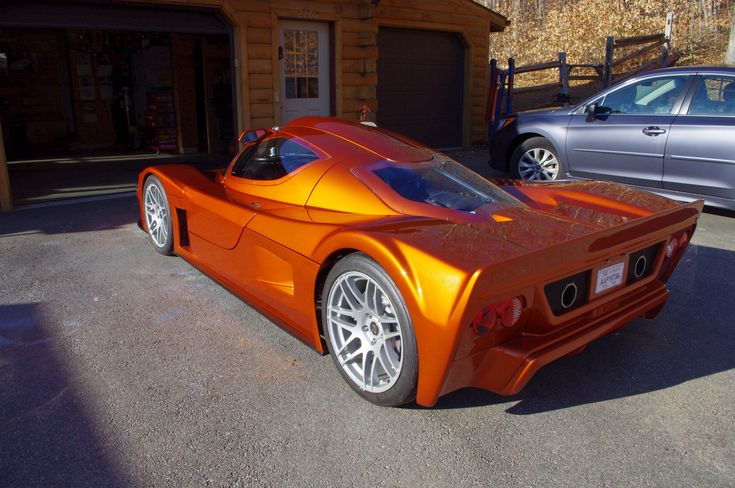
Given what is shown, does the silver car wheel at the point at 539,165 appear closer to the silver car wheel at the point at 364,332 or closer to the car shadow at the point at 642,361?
the car shadow at the point at 642,361

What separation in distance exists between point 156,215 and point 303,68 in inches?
217

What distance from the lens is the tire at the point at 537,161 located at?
311 inches

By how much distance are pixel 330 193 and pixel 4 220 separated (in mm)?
4966

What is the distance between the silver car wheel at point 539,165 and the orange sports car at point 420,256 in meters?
3.76

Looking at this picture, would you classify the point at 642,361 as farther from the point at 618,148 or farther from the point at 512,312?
the point at 618,148

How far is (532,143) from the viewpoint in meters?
8.09

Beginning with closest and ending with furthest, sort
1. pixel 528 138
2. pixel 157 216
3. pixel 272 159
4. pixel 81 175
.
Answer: pixel 272 159
pixel 157 216
pixel 528 138
pixel 81 175

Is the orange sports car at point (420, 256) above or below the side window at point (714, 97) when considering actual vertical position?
below

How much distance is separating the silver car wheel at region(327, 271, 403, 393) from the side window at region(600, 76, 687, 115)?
215 inches

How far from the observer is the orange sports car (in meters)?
2.54

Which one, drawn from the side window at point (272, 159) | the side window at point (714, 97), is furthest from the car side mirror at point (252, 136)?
the side window at point (714, 97)

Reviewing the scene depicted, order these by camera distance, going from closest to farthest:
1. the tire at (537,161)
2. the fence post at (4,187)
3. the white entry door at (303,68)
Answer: the fence post at (4,187)
the tire at (537,161)
the white entry door at (303,68)

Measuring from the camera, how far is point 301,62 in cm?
995

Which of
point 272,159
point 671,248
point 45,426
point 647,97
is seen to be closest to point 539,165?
point 647,97
